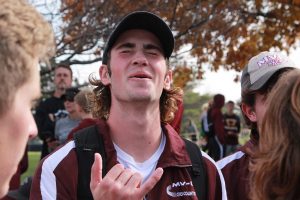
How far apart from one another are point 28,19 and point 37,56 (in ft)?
0.39

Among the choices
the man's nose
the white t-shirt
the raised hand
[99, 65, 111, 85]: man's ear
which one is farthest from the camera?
[99, 65, 111, 85]: man's ear

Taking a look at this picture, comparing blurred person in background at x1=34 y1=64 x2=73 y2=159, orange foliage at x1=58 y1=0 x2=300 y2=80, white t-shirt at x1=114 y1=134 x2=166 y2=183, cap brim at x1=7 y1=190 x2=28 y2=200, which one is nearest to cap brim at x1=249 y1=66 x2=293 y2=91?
white t-shirt at x1=114 y1=134 x2=166 y2=183

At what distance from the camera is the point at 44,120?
268 inches

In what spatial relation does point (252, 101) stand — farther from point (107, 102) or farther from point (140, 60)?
point (107, 102)

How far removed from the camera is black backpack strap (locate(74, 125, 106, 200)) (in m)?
2.56

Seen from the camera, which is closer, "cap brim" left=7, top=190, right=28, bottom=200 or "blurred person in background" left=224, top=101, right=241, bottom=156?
"cap brim" left=7, top=190, right=28, bottom=200

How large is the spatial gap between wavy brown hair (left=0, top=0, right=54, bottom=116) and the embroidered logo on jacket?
129 centimetres

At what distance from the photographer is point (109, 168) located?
106 inches

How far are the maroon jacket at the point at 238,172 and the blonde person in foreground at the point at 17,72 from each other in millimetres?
1750

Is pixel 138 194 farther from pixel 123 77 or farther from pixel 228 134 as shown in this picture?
pixel 228 134

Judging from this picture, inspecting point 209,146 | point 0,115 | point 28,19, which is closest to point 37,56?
point 28,19

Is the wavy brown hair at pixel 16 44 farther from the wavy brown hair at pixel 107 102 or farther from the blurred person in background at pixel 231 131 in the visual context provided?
the blurred person in background at pixel 231 131

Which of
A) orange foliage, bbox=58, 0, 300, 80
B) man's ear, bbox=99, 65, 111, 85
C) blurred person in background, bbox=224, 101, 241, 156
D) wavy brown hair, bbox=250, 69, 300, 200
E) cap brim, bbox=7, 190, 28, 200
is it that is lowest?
blurred person in background, bbox=224, 101, 241, 156

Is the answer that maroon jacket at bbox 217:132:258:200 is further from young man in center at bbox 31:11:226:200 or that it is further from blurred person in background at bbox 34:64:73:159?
blurred person in background at bbox 34:64:73:159
